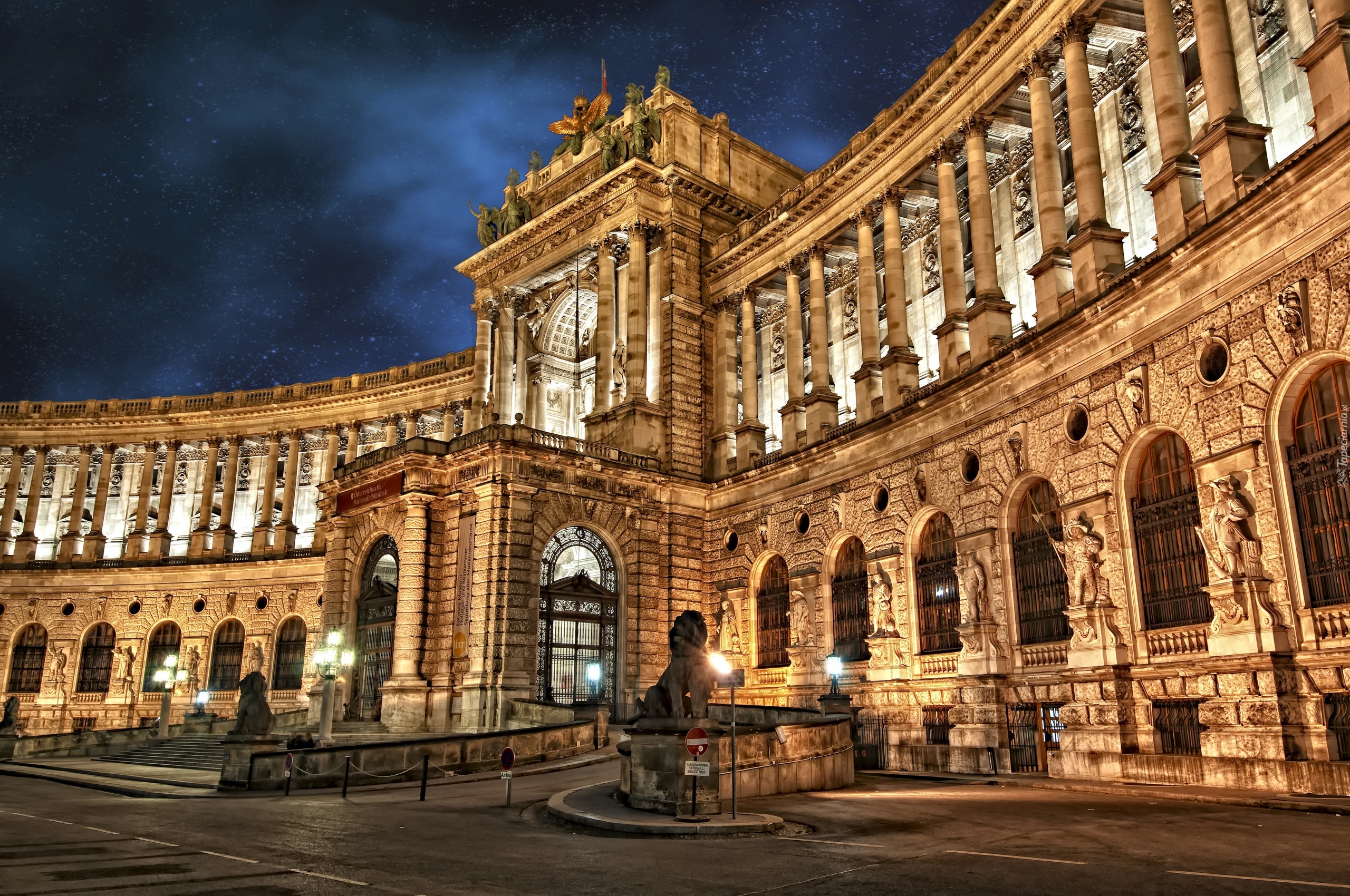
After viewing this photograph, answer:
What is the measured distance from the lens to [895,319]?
33906 mm

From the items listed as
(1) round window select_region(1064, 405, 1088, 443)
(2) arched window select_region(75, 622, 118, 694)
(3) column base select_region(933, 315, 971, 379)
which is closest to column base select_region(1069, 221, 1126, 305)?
(1) round window select_region(1064, 405, 1088, 443)

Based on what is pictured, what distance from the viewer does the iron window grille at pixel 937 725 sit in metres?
27.9

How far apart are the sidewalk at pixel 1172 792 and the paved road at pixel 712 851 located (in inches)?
15.0

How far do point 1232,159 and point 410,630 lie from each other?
1130 inches

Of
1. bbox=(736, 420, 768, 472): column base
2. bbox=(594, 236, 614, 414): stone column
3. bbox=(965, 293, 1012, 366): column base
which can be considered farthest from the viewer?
bbox=(594, 236, 614, 414): stone column

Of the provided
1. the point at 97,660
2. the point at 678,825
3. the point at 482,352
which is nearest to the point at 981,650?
the point at 678,825

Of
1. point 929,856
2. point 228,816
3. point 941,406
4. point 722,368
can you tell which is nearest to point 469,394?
point 722,368

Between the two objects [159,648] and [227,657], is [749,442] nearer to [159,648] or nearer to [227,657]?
[227,657]

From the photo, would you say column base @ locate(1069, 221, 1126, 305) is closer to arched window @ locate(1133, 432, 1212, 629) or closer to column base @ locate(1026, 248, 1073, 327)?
column base @ locate(1026, 248, 1073, 327)

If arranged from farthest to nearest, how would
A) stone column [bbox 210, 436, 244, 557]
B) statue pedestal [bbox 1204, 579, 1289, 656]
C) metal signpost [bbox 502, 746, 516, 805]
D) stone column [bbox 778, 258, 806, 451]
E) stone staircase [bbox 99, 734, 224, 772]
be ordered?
stone column [bbox 210, 436, 244, 557]
stone column [bbox 778, 258, 806, 451]
stone staircase [bbox 99, 734, 224, 772]
metal signpost [bbox 502, 746, 516, 805]
statue pedestal [bbox 1204, 579, 1289, 656]

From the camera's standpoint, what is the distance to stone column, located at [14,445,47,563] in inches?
2399

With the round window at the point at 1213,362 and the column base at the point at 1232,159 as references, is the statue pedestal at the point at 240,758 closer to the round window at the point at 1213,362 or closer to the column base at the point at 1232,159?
the round window at the point at 1213,362

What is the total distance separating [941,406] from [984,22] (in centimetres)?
1196

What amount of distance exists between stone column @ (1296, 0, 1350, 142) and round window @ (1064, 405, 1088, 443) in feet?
25.4
